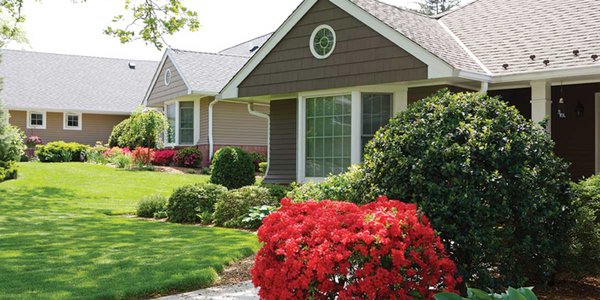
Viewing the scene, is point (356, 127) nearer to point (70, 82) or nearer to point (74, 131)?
point (74, 131)

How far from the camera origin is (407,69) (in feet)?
35.8

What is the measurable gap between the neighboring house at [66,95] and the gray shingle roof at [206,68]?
7.14 meters

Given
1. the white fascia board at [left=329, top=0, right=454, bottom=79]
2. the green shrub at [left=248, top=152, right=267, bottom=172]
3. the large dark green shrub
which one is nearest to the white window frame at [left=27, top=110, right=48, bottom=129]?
the green shrub at [left=248, top=152, right=267, bottom=172]

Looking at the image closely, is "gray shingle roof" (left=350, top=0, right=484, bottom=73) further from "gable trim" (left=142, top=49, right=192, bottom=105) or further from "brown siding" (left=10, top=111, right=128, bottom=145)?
"brown siding" (left=10, top=111, right=128, bottom=145)

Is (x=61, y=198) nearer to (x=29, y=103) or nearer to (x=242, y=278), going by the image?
(x=242, y=278)

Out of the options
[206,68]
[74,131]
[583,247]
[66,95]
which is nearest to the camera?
[583,247]

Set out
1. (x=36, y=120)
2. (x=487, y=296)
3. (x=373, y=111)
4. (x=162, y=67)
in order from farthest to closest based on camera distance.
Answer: (x=36, y=120), (x=162, y=67), (x=373, y=111), (x=487, y=296)

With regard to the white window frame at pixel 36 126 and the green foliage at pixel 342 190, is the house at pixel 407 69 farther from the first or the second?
the white window frame at pixel 36 126

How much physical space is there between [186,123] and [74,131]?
898cm

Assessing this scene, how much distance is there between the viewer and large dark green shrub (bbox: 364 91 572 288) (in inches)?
193

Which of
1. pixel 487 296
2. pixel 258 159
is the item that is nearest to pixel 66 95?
pixel 258 159

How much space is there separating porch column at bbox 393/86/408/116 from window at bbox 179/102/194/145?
46.3 feet

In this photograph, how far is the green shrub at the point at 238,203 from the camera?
11.5 meters

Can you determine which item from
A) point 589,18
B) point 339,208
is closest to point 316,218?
point 339,208
